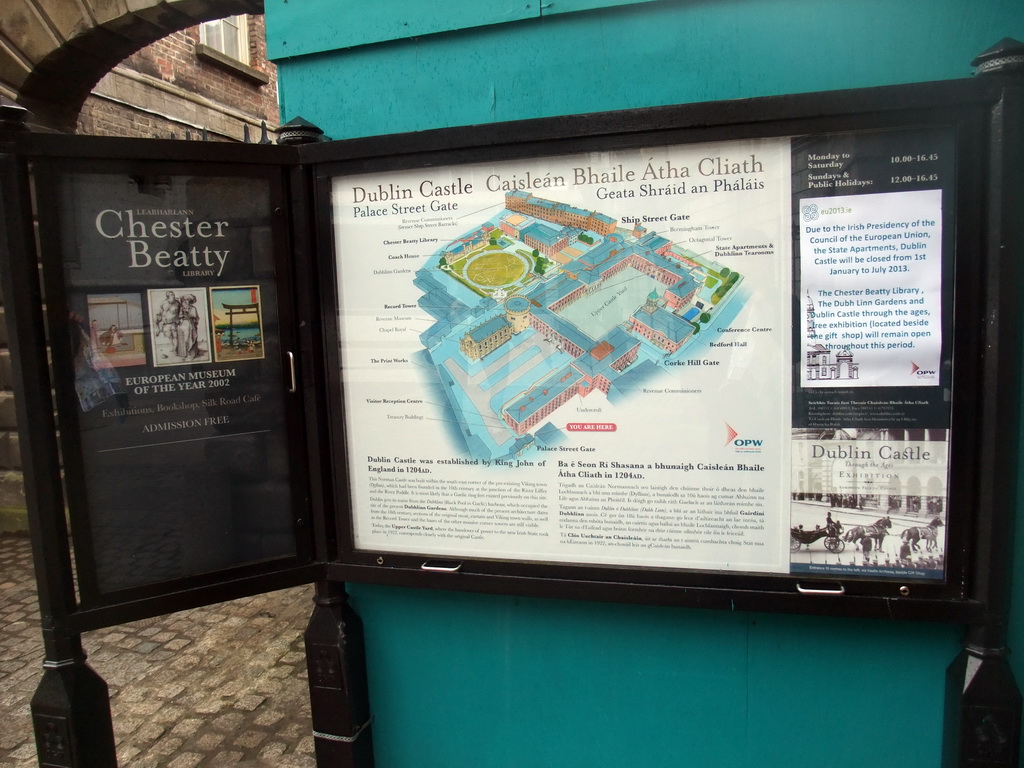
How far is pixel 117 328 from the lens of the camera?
222cm

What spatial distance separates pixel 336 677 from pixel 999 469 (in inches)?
91.2

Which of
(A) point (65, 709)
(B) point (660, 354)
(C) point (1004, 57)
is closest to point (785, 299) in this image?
(B) point (660, 354)

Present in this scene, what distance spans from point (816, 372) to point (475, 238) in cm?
115

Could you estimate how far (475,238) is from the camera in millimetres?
2244

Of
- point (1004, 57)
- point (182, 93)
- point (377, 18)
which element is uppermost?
point (182, 93)

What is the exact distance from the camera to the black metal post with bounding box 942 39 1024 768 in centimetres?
183

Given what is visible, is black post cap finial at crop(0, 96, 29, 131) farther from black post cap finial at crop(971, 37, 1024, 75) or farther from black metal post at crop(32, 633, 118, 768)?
black post cap finial at crop(971, 37, 1024, 75)

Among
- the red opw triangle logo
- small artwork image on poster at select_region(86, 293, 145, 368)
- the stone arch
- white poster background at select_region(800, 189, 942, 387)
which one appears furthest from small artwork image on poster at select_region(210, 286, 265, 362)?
the stone arch

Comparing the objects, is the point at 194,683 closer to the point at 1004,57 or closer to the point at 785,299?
the point at 785,299

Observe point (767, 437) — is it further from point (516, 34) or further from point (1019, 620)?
point (516, 34)

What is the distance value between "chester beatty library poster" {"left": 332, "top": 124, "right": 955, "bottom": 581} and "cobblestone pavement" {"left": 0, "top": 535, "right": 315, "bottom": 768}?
1.58m

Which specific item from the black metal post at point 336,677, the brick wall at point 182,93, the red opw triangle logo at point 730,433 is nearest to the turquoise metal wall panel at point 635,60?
the red opw triangle logo at point 730,433

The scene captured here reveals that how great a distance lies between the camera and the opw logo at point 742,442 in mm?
2102

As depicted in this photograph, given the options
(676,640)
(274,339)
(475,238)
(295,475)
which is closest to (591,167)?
(475,238)
